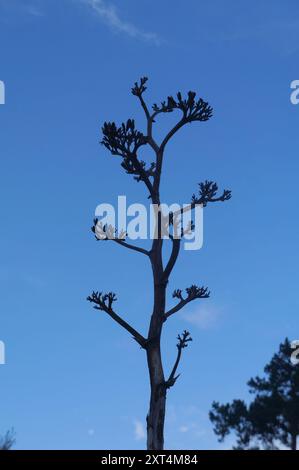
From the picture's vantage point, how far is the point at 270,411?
32969mm

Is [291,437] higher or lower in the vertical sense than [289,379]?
lower

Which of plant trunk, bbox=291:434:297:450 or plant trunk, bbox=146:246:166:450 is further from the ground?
plant trunk, bbox=291:434:297:450

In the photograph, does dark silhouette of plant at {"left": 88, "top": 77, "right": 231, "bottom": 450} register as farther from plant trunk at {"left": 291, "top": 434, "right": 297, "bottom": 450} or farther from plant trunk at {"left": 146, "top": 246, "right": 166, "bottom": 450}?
plant trunk at {"left": 291, "top": 434, "right": 297, "bottom": 450}

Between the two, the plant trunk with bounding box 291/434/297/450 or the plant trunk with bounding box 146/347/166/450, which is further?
the plant trunk with bounding box 291/434/297/450

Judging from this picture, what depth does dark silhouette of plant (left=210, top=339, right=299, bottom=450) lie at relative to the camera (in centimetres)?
3256

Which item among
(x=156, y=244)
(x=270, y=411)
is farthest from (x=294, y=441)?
(x=156, y=244)

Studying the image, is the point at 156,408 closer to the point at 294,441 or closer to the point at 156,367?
the point at 156,367

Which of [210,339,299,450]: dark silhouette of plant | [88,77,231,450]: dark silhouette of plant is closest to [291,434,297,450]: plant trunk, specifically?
[210,339,299,450]: dark silhouette of plant

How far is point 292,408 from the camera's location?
3234 centimetres

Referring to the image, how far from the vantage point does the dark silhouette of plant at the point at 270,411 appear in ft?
107
